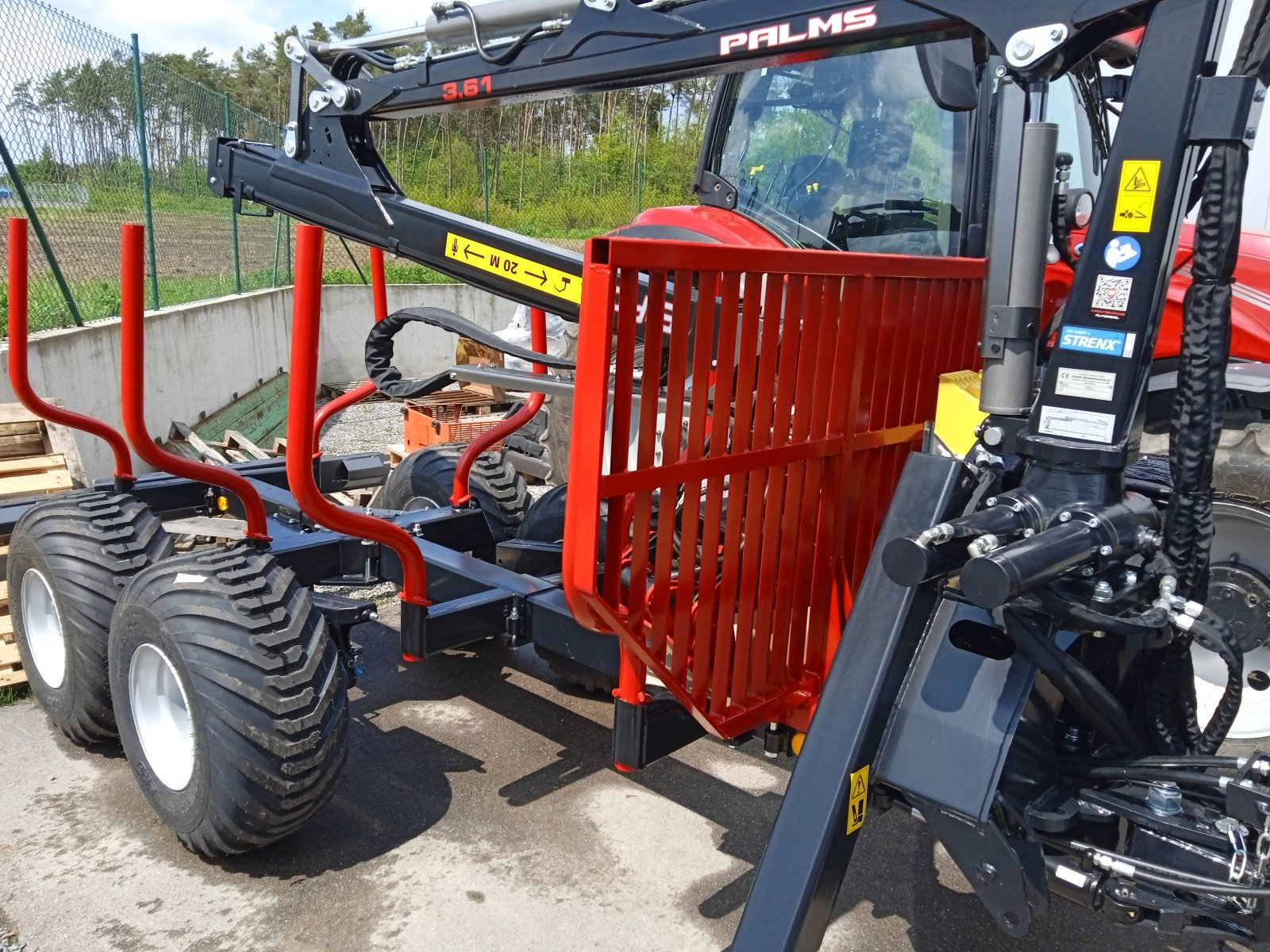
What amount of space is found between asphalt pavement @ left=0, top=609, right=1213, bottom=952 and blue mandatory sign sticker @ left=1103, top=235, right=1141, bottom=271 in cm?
176

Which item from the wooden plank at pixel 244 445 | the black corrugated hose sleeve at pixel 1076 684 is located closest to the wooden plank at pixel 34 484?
the wooden plank at pixel 244 445

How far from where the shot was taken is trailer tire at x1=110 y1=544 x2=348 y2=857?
2732 mm

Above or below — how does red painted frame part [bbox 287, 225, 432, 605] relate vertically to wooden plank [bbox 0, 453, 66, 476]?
above

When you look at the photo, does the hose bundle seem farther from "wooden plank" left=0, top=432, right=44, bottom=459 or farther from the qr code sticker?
"wooden plank" left=0, top=432, right=44, bottom=459

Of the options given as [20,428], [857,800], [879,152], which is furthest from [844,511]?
[20,428]

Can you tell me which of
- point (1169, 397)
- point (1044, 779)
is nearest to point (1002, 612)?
point (1044, 779)

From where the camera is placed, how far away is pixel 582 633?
9.32 ft

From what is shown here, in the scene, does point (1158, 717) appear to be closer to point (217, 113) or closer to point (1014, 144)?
point (1014, 144)

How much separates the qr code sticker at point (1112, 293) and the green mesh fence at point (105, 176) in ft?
21.0

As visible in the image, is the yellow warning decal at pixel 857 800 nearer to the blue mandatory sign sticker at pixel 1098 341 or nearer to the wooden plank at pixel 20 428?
the blue mandatory sign sticker at pixel 1098 341

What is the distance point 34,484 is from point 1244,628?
4.66 m

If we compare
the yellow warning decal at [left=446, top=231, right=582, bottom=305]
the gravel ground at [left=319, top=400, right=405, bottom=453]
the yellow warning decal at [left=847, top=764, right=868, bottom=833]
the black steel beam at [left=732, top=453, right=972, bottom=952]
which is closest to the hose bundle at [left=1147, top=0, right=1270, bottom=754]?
the black steel beam at [left=732, top=453, right=972, bottom=952]

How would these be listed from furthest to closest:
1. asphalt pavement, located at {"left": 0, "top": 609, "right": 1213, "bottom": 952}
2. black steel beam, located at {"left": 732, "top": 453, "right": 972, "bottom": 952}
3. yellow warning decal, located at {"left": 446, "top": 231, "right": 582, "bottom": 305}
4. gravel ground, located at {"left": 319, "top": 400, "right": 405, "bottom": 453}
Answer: gravel ground, located at {"left": 319, "top": 400, "right": 405, "bottom": 453} → yellow warning decal, located at {"left": 446, "top": 231, "right": 582, "bottom": 305} → asphalt pavement, located at {"left": 0, "top": 609, "right": 1213, "bottom": 952} → black steel beam, located at {"left": 732, "top": 453, "right": 972, "bottom": 952}

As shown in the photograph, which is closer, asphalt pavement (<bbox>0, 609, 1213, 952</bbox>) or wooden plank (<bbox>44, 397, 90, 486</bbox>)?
asphalt pavement (<bbox>0, 609, 1213, 952</bbox>)
